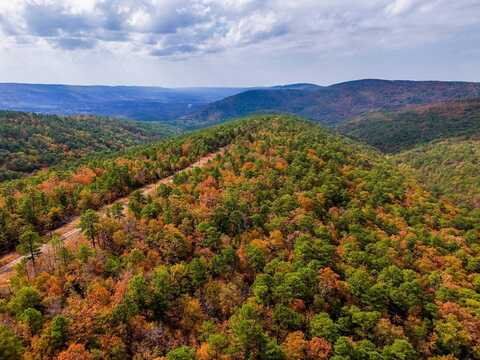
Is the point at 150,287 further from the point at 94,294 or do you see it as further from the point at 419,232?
the point at 419,232

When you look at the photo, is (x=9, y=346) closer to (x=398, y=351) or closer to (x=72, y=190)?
(x=398, y=351)

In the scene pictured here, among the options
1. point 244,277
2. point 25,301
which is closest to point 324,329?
point 244,277

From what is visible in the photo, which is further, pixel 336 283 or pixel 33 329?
pixel 336 283

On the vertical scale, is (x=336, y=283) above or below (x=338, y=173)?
below

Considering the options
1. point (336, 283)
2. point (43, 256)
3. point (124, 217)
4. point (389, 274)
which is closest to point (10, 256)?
point (43, 256)

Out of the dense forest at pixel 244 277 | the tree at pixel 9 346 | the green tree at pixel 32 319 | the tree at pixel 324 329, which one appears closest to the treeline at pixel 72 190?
the dense forest at pixel 244 277

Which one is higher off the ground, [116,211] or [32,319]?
[116,211]

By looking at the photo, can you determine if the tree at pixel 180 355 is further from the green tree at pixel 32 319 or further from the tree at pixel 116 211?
the tree at pixel 116 211
